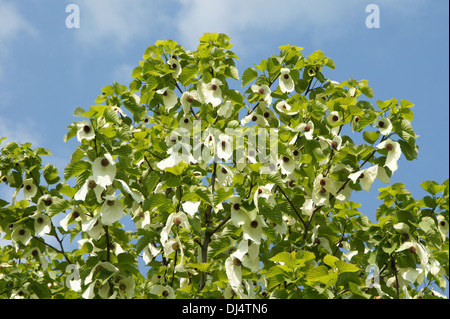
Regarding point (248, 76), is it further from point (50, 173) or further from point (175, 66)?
point (50, 173)

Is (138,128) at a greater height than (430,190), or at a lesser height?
greater

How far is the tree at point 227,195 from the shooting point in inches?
141

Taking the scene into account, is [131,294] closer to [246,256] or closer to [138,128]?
[246,256]

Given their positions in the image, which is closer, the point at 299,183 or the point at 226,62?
the point at 299,183

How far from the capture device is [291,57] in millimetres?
4906

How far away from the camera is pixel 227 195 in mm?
3641

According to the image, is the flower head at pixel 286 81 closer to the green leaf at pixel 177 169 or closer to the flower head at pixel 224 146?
the flower head at pixel 224 146

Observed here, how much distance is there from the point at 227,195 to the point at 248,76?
1573 millimetres

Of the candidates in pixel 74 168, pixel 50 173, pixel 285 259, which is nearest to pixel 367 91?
pixel 285 259

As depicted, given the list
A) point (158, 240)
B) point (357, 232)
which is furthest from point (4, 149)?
point (357, 232)

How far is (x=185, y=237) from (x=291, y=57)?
2053 mm

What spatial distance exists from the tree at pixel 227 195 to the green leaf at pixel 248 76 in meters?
0.02

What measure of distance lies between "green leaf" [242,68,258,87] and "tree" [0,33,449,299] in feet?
0.06

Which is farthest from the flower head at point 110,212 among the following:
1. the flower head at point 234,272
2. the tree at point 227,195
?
the flower head at point 234,272
